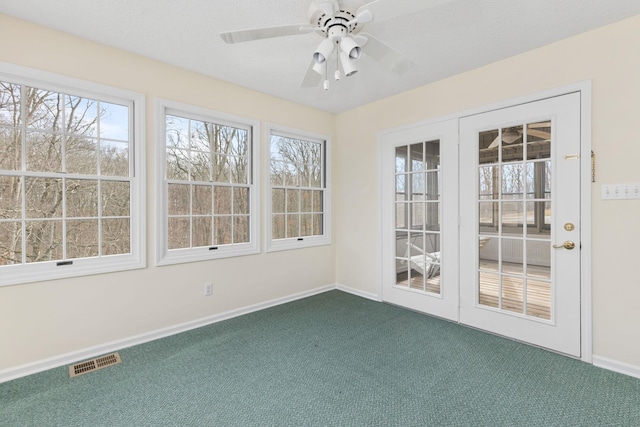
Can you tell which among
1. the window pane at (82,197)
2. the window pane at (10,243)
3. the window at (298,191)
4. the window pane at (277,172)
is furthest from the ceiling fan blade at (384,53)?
the window pane at (10,243)

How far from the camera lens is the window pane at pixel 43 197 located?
2.29 m

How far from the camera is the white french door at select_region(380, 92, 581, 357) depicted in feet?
8.14

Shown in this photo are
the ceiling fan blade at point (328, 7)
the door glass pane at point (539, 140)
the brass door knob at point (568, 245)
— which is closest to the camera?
the ceiling fan blade at point (328, 7)

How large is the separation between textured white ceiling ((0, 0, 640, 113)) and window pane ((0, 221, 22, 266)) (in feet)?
4.91

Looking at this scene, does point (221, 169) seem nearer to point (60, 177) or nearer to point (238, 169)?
point (238, 169)

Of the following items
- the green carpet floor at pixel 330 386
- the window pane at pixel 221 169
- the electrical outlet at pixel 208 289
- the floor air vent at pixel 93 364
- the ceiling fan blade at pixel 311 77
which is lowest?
the green carpet floor at pixel 330 386

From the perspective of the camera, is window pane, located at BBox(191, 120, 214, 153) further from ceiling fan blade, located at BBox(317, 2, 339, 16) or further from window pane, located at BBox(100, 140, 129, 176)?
ceiling fan blade, located at BBox(317, 2, 339, 16)

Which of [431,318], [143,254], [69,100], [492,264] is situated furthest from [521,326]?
[69,100]

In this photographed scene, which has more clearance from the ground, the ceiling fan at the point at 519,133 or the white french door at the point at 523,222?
the ceiling fan at the point at 519,133

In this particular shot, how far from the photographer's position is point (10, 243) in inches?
87.6

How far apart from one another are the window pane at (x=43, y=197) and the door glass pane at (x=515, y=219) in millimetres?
3659

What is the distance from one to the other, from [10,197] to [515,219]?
4.06 meters

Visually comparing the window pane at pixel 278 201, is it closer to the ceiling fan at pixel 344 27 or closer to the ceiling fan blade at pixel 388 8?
the ceiling fan at pixel 344 27

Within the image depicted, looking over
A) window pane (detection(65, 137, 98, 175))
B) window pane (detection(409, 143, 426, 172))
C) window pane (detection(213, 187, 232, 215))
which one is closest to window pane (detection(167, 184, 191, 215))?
window pane (detection(213, 187, 232, 215))
